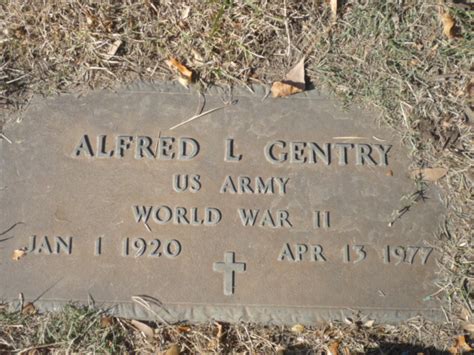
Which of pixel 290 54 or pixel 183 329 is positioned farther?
pixel 290 54

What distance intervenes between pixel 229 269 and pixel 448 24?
178 cm

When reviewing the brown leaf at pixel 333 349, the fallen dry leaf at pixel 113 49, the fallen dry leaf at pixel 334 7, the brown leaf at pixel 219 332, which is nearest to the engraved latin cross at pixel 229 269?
the brown leaf at pixel 219 332

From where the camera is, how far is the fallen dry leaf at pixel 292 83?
8.83 feet

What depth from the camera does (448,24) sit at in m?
2.76

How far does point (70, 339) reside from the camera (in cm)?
244

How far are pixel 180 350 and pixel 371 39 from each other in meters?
1.93

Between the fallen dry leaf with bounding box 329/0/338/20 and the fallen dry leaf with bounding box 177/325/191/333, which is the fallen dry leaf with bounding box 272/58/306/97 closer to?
the fallen dry leaf with bounding box 329/0/338/20

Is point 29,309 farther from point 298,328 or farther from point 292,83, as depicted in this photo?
point 292,83

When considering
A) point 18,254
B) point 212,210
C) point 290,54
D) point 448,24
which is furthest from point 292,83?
point 18,254

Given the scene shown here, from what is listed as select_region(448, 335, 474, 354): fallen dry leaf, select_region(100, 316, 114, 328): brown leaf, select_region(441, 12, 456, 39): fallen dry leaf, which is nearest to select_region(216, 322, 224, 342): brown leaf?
select_region(100, 316, 114, 328): brown leaf

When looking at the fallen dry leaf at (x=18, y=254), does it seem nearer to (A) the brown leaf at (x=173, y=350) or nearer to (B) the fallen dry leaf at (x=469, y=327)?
(A) the brown leaf at (x=173, y=350)

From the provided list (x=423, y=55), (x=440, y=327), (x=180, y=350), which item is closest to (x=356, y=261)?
(x=440, y=327)

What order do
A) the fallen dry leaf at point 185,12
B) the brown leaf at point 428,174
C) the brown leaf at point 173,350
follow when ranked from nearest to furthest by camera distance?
the brown leaf at point 173,350, the brown leaf at point 428,174, the fallen dry leaf at point 185,12

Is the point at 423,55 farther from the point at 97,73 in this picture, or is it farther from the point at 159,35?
the point at 97,73
